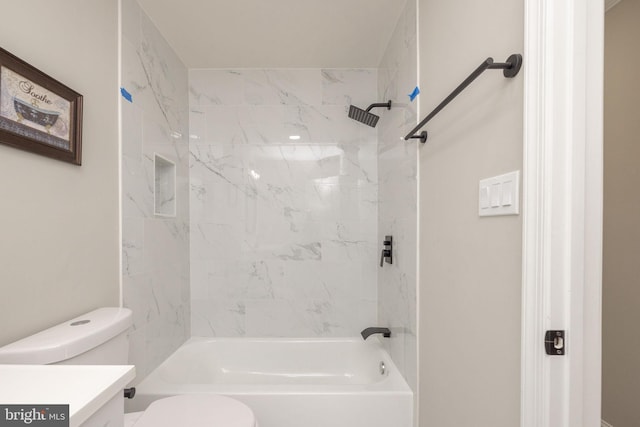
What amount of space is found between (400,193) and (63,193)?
5.21 feet

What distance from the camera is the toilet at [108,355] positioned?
99cm

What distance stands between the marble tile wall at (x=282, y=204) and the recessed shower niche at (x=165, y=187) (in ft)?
0.95

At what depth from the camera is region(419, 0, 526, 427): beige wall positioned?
0.92 metres

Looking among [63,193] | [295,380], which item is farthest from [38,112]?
[295,380]

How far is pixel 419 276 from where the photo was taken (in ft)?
5.45

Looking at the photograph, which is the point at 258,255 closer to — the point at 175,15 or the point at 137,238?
the point at 137,238

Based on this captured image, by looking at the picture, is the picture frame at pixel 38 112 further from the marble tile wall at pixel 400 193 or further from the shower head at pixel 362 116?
the shower head at pixel 362 116

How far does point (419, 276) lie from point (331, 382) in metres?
1.30

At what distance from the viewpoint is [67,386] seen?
66cm

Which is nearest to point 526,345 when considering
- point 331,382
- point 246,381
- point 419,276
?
point 419,276

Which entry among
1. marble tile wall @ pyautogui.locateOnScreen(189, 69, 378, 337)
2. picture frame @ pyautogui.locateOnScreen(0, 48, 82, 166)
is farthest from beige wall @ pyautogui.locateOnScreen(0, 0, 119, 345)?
marble tile wall @ pyautogui.locateOnScreen(189, 69, 378, 337)

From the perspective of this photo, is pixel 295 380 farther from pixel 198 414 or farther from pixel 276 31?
pixel 276 31

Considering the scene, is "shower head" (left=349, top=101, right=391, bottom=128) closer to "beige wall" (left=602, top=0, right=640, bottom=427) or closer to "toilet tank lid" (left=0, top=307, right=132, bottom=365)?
"beige wall" (left=602, top=0, right=640, bottom=427)

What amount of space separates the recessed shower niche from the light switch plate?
1.88 metres
